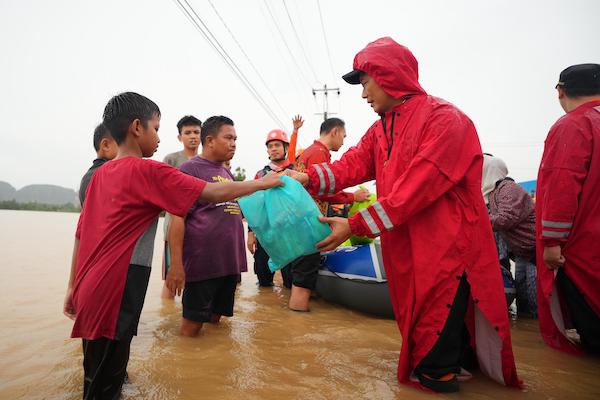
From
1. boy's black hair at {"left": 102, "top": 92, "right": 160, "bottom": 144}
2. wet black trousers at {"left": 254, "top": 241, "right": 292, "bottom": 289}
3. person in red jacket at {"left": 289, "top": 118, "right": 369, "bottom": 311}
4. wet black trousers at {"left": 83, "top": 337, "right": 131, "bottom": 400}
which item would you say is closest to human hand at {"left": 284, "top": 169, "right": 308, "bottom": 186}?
person in red jacket at {"left": 289, "top": 118, "right": 369, "bottom": 311}

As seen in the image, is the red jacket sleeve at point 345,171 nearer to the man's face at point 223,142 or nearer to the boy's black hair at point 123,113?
the man's face at point 223,142

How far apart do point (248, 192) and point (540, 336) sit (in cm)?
301

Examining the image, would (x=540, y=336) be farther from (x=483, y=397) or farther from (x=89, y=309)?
(x=89, y=309)

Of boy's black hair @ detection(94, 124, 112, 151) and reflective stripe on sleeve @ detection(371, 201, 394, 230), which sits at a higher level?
boy's black hair @ detection(94, 124, 112, 151)

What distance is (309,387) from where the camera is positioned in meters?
2.14

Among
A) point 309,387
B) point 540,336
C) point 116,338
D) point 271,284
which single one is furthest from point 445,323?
point 271,284

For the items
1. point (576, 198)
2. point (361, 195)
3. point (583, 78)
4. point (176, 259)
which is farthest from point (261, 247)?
point (583, 78)

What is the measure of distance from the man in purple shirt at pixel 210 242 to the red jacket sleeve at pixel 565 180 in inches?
93.7

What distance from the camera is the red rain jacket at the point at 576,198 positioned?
272 centimetres

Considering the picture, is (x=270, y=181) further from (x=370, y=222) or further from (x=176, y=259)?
(x=176, y=259)

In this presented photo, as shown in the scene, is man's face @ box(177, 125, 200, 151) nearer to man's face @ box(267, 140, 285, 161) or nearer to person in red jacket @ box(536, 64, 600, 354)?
man's face @ box(267, 140, 285, 161)

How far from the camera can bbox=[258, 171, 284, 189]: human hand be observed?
228 cm

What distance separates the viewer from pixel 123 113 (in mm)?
1972

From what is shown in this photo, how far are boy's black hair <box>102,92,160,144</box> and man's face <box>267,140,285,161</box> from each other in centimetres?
340
